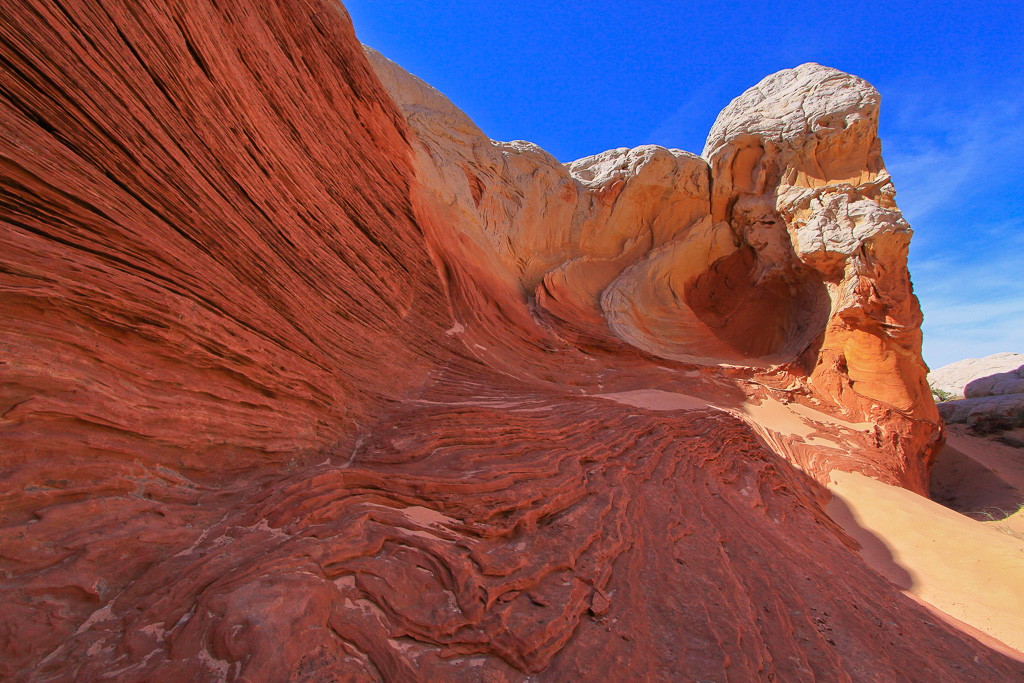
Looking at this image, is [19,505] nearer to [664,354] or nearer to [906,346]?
[664,354]

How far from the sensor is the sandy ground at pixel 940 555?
15.5ft

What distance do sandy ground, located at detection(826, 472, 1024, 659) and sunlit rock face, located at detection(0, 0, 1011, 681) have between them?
0.69 metres

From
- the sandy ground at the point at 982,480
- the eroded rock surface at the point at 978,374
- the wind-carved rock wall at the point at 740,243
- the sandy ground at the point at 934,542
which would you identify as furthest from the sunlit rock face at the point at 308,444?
the eroded rock surface at the point at 978,374

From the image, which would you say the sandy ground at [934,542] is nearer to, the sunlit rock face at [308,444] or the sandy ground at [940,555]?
the sandy ground at [940,555]

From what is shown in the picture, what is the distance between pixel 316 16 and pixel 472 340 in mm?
4496

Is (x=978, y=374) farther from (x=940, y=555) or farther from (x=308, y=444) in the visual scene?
(x=308, y=444)

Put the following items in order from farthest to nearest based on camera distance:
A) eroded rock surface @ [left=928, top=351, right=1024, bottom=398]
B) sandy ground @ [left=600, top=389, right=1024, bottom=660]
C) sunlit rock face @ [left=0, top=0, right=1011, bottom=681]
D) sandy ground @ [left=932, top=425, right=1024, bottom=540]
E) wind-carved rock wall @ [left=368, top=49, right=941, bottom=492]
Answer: eroded rock surface @ [left=928, top=351, right=1024, bottom=398], wind-carved rock wall @ [left=368, top=49, right=941, bottom=492], sandy ground @ [left=932, top=425, right=1024, bottom=540], sandy ground @ [left=600, top=389, right=1024, bottom=660], sunlit rock face @ [left=0, top=0, right=1011, bottom=681]

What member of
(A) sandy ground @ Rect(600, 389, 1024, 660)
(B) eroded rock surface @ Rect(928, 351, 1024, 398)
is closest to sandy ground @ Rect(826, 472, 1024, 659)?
(A) sandy ground @ Rect(600, 389, 1024, 660)

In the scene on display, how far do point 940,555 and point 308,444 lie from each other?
25.3 ft

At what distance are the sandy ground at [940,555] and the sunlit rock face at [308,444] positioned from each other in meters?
0.69

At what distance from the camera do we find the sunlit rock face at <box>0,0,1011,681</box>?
2.03 m

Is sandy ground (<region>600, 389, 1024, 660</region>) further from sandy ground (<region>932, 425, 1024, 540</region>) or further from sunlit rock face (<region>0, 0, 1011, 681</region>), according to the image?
sunlit rock face (<region>0, 0, 1011, 681</region>)

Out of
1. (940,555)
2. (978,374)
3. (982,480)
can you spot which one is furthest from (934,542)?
(978,374)

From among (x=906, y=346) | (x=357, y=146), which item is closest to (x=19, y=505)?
(x=357, y=146)
